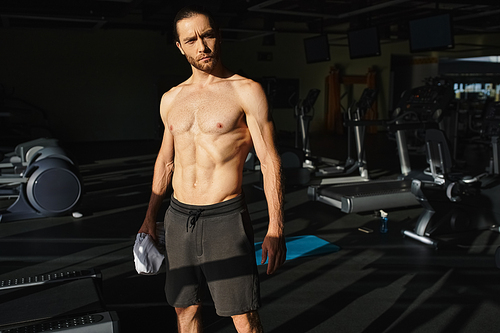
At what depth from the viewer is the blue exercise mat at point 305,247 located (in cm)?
344

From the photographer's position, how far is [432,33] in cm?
626

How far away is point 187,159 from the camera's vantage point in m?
1.62

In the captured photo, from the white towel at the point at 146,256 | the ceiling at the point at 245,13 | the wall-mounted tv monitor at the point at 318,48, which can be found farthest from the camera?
the wall-mounted tv monitor at the point at 318,48

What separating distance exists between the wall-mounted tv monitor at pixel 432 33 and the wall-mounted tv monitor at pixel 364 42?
2.82 feet

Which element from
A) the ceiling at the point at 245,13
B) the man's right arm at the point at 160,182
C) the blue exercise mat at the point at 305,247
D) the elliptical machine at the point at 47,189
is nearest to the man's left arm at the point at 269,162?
Result: the man's right arm at the point at 160,182

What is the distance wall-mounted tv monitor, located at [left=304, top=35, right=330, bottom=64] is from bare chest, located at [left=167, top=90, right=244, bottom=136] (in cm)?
736

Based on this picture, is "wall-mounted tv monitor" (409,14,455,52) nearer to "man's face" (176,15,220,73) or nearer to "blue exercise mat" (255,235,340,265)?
"blue exercise mat" (255,235,340,265)

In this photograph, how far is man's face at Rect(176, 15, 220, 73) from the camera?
1475mm

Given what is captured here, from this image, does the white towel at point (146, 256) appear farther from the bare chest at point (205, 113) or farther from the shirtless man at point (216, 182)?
the bare chest at point (205, 113)

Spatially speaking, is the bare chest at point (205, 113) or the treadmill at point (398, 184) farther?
the treadmill at point (398, 184)

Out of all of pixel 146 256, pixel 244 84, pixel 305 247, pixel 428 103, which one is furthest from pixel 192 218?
pixel 428 103

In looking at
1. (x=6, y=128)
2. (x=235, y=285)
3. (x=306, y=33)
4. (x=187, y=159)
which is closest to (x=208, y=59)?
(x=187, y=159)

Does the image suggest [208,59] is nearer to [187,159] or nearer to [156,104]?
[187,159]

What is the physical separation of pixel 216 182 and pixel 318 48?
7.64 meters
